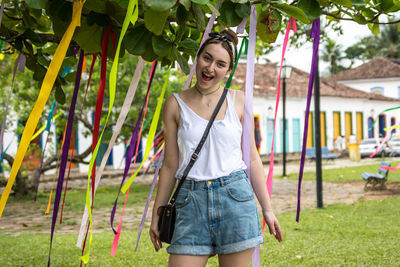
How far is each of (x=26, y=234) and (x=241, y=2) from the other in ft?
19.6

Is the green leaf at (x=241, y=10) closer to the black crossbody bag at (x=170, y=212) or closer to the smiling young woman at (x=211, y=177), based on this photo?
the smiling young woman at (x=211, y=177)

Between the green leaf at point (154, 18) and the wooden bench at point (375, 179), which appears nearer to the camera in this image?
the green leaf at point (154, 18)

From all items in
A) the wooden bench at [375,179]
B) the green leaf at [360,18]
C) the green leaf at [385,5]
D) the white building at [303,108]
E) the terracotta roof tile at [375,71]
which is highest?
the terracotta roof tile at [375,71]

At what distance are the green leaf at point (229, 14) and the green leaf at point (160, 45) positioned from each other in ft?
0.95

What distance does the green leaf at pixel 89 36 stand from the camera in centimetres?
213

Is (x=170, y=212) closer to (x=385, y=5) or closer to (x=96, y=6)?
(x=96, y=6)

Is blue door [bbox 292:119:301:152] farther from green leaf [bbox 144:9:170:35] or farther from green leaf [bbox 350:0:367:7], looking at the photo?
green leaf [bbox 144:9:170:35]

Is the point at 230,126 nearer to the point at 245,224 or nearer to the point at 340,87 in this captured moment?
the point at 245,224

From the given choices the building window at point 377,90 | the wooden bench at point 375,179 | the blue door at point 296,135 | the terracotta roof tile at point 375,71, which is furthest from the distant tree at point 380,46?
the wooden bench at point 375,179

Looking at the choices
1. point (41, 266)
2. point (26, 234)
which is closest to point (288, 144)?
point (26, 234)

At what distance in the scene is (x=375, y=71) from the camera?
128 ft

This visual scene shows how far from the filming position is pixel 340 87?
108 ft

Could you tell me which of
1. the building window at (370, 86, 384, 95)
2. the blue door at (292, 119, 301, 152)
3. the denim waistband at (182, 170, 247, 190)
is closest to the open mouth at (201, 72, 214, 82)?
the denim waistband at (182, 170, 247, 190)

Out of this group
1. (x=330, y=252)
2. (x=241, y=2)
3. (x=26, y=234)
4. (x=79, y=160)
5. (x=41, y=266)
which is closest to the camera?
(x=241, y=2)
